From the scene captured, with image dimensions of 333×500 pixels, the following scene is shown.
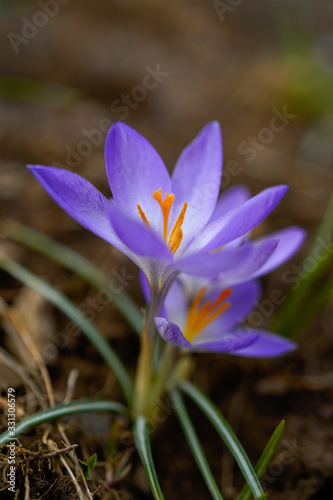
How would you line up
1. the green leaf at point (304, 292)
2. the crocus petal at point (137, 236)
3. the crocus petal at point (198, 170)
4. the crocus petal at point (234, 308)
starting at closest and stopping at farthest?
the crocus petal at point (137, 236) → the crocus petal at point (198, 170) → the crocus petal at point (234, 308) → the green leaf at point (304, 292)

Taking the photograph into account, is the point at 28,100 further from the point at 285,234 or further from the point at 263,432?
the point at 263,432

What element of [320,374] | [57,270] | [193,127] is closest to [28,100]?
[193,127]

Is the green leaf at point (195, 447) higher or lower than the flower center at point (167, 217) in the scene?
lower

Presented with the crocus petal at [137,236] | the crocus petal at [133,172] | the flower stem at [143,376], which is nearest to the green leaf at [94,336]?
the flower stem at [143,376]

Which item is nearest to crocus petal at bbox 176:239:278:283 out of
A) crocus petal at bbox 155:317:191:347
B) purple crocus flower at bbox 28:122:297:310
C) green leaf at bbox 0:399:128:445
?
purple crocus flower at bbox 28:122:297:310

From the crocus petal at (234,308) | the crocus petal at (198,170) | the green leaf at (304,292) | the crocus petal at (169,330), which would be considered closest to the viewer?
the crocus petal at (169,330)

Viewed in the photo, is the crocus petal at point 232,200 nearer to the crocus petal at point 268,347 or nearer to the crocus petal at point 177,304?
the crocus petal at point 177,304

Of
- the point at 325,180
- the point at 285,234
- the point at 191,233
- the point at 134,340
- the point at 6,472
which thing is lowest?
the point at 6,472
